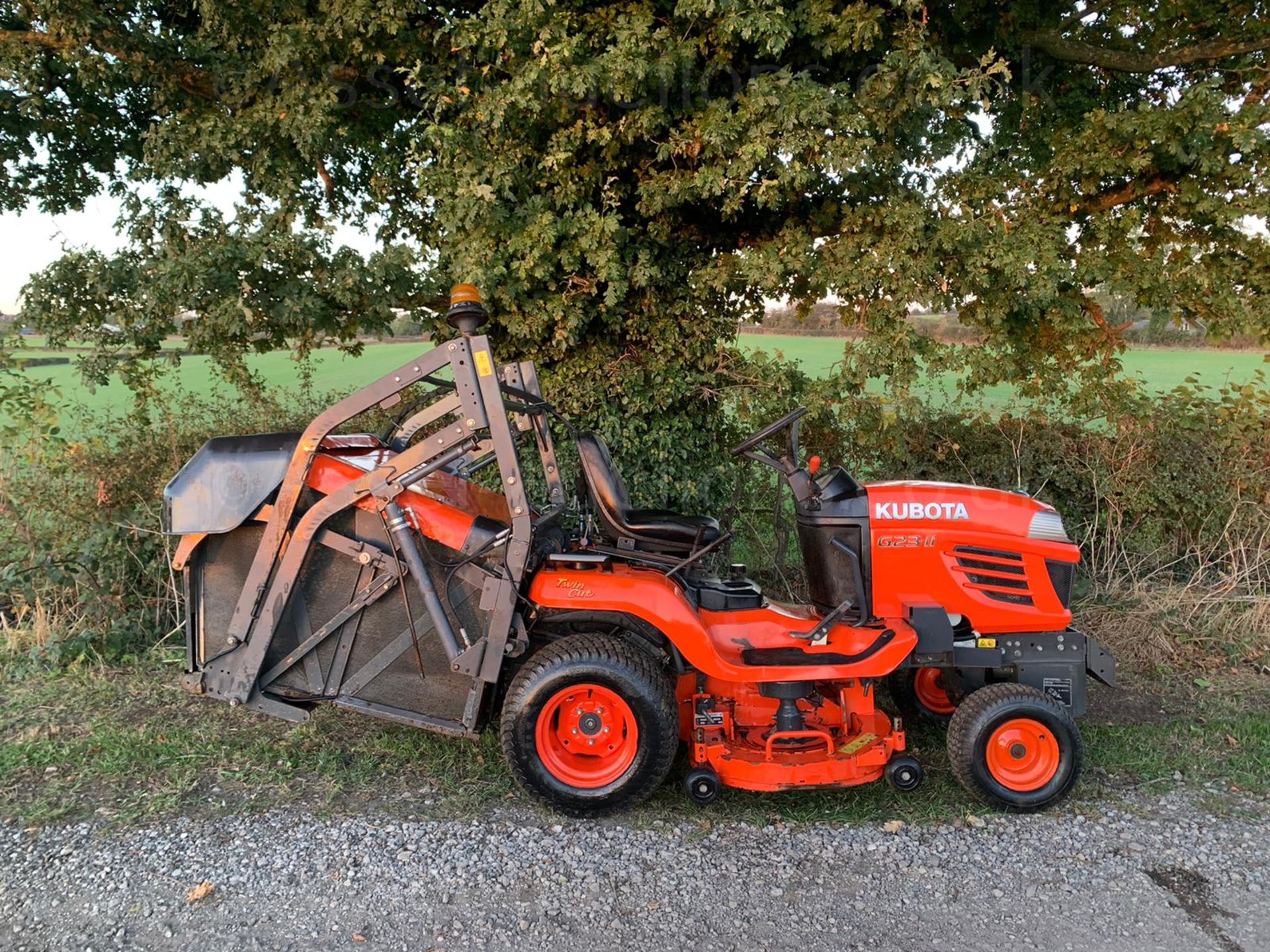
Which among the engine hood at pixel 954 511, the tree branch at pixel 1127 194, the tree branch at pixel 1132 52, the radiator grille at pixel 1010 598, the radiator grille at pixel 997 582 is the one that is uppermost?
the tree branch at pixel 1132 52

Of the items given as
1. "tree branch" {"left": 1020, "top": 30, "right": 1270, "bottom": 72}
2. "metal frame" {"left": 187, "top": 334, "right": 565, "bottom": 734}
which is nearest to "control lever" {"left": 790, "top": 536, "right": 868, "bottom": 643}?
"metal frame" {"left": 187, "top": 334, "right": 565, "bottom": 734}

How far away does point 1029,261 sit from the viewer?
5.46m

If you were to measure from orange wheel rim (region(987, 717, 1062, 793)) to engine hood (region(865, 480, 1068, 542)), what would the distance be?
0.84 meters

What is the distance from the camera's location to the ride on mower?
12.7 feet

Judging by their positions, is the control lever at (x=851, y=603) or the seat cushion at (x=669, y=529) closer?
the control lever at (x=851, y=603)

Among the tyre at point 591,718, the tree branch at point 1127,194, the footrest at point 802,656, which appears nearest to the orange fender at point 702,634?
the footrest at point 802,656

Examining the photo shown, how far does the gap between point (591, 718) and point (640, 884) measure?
749 mm

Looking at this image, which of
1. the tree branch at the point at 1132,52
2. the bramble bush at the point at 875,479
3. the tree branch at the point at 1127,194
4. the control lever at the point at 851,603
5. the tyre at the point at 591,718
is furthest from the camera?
the tree branch at the point at 1132,52

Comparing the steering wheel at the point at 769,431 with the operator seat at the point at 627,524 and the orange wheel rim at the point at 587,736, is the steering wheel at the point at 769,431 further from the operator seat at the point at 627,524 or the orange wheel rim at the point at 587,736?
the orange wheel rim at the point at 587,736

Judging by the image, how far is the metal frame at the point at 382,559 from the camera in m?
3.85

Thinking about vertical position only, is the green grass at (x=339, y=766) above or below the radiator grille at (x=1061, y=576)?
below

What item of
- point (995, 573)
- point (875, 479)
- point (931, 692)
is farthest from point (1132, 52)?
point (931, 692)

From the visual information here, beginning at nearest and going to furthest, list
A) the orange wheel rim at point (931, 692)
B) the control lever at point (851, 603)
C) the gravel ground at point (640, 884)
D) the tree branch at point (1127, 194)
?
the gravel ground at point (640, 884)
the control lever at point (851, 603)
the orange wheel rim at point (931, 692)
the tree branch at point (1127, 194)

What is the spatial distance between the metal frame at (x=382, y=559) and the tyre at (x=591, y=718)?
0.71 feet
